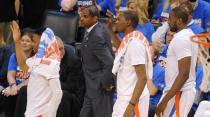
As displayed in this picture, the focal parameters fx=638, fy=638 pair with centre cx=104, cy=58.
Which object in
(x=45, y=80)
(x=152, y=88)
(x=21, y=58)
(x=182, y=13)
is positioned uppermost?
(x=182, y=13)

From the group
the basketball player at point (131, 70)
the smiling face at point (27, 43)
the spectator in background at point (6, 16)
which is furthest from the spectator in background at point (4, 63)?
the basketball player at point (131, 70)

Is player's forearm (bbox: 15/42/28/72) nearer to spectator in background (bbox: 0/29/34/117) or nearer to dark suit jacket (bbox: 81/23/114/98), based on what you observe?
spectator in background (bbox: 0/29/34/117)

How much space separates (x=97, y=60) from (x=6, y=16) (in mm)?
2619

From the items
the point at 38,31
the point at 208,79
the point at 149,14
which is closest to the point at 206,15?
the point at 149,14

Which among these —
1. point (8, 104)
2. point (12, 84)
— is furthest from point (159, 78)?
point (8, 104)

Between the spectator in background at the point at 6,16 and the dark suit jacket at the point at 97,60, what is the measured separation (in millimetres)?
2427

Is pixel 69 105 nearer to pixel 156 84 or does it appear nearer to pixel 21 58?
pixel 21 58

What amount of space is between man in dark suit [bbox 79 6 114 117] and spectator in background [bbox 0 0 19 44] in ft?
7.88

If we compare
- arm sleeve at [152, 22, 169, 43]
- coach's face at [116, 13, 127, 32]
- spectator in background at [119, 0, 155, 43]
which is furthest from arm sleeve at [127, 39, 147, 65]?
spectator in background at [119, 0, 155, 43]

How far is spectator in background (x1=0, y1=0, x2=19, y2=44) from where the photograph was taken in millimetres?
9281

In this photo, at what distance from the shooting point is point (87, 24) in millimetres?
7180

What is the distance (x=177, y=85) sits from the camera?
5930mm

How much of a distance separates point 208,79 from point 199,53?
0.26 m

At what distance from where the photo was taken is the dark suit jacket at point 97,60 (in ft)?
23.2
